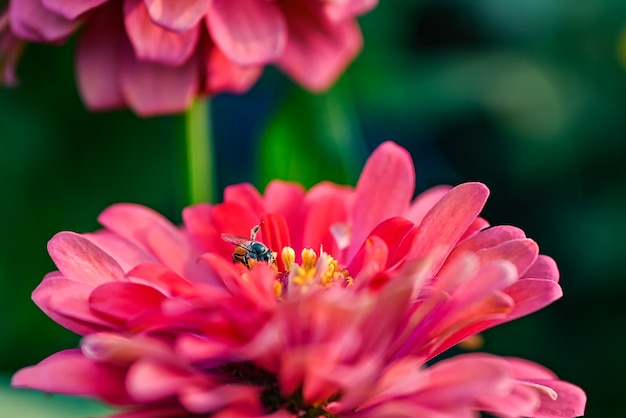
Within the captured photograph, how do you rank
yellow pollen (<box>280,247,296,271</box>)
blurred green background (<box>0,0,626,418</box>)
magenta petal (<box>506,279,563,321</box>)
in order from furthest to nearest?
1. blurred green background (<box>0,0,626,418</box>)
2. yellow pollen (<box>280,247,296,271</box>)
3. magenta petal (<box>506,279,563,321</box>)

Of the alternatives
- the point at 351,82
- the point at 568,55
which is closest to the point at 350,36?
the point at 351,82

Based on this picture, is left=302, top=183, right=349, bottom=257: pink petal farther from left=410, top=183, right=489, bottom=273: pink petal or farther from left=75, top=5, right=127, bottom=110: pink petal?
left=75, top=5, right=127, bottom=110: pink petal

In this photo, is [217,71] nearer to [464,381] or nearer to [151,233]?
[151,233]

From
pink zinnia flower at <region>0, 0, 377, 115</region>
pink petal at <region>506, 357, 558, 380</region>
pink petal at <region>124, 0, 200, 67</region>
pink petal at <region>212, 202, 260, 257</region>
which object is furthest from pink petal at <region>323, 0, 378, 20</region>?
pink petal at <region>506, 357, 558, 380</region>

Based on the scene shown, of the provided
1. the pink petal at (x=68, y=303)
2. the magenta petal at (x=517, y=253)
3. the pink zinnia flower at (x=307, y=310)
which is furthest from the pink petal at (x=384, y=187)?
the pink petal at (x=68, y=303)

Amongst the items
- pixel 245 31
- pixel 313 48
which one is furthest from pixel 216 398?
pixel 313 48

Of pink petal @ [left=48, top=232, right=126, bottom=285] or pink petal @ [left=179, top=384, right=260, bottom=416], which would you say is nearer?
pink petal @ [left=179, top=384, right=260, bottom=416]

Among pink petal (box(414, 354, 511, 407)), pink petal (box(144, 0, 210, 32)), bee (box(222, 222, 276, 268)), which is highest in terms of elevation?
pink petal (box(144, 0, 210, 32))
